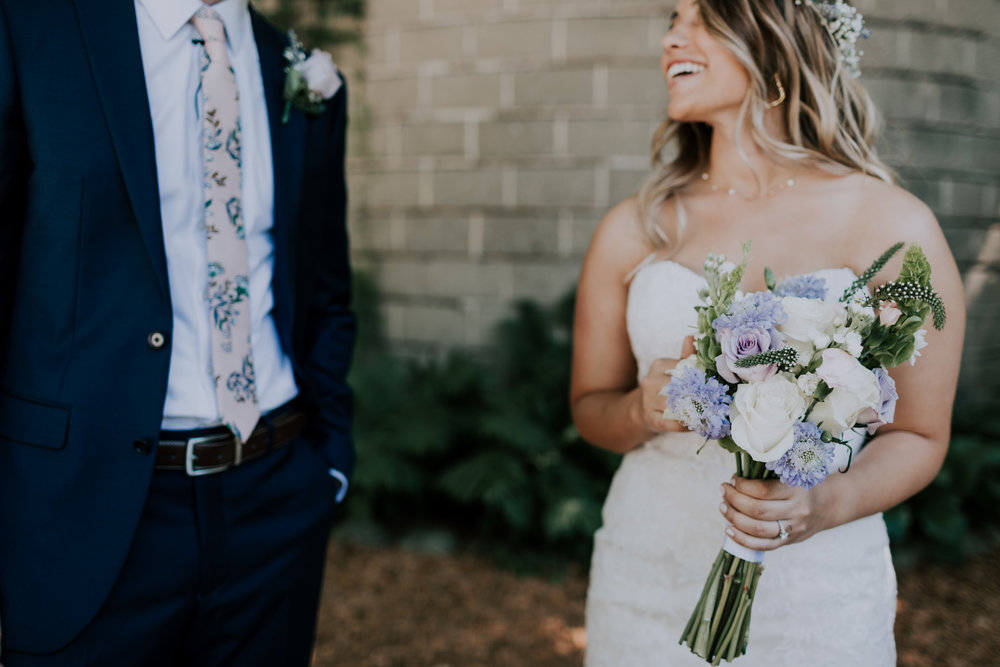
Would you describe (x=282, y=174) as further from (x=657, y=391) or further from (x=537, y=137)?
(x=537, y=137)

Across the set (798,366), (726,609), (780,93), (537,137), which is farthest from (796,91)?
(537,137)

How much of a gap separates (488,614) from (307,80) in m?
3.11

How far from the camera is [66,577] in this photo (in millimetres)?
1708

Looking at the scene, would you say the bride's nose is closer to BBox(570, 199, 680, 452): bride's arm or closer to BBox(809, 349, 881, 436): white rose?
BBox(570, 199, 680, 452): bride's arm

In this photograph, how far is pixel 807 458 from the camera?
57.6 inches

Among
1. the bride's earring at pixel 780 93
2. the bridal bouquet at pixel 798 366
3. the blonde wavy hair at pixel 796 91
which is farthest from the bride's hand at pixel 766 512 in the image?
the bride's earring at pixel 780 93

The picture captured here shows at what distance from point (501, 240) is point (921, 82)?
9.78 ft

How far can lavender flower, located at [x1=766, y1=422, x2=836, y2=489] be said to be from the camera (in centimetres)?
145

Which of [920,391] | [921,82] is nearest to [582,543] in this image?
[920,391]

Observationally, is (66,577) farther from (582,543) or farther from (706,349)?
(582,543)

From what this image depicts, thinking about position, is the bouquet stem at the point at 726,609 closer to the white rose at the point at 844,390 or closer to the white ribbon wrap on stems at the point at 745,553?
the white ribbon wrap on stems at the point at 745,553

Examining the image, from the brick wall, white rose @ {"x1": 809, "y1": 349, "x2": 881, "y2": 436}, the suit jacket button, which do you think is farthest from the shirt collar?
the brick wall

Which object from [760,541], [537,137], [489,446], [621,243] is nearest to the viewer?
[760,541]

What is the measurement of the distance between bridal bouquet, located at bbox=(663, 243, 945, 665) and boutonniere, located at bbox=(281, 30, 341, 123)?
1312 mm
